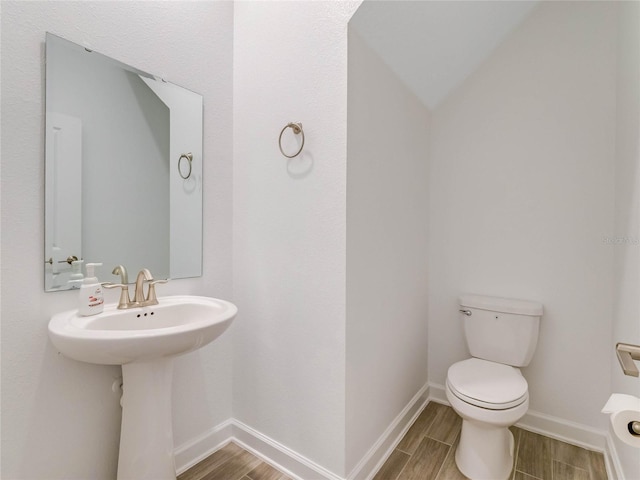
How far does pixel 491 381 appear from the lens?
57.8 inches

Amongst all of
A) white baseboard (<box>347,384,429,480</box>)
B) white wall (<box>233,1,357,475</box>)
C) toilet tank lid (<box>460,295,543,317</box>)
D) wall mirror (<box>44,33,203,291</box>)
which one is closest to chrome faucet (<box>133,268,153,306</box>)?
wall mirror (<box>44,33,203,291</box>)

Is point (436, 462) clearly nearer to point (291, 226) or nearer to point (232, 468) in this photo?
point (232, 468)

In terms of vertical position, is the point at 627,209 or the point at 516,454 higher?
the point at 627,209

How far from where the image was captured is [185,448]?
147 centimetres

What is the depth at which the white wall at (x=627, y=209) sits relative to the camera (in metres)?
1.18

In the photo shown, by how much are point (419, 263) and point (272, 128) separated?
1235 millimetres

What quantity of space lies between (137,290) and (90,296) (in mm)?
162

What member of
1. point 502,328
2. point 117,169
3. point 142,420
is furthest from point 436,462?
point 117,169

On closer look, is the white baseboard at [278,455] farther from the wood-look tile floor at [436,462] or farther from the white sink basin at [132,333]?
the white sink basin at [132,333]

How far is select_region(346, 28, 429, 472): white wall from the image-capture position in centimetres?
129

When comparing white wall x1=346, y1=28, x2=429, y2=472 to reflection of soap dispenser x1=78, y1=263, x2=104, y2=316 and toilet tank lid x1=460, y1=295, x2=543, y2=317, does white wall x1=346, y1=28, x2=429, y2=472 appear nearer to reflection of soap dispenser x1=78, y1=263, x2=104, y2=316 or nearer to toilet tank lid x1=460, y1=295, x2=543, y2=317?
toilet tank lid x1=460, y1=295, x2=543, y2=317

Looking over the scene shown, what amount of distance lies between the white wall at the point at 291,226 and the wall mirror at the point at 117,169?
29cm

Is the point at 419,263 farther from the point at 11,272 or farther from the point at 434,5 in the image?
the point at 11,272

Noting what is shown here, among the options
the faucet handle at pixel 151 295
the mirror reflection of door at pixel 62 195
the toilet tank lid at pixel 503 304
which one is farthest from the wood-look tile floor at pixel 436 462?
the mirror reflection of door at pixel 62 195
